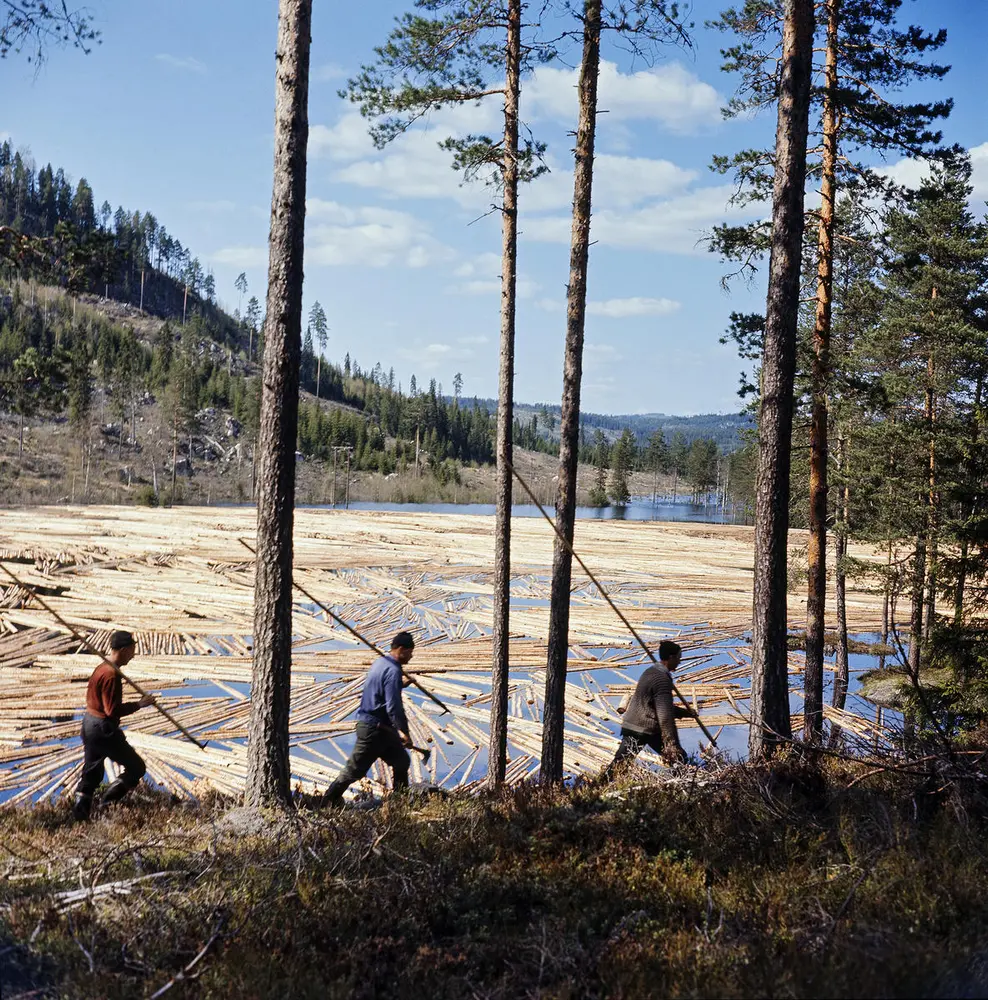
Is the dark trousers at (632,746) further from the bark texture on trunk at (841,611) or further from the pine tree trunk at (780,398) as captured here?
the bark texture on trunk at (841,611)

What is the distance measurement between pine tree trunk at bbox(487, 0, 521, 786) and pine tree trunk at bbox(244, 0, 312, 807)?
3985 millimetres

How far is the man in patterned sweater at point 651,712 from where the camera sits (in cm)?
842

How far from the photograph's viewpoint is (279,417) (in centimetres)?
692

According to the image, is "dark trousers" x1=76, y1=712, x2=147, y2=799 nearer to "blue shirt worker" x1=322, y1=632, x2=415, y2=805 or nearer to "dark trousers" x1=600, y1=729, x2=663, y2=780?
"blue shirt worker" x1=322, y1=632, x2=415, y2=805

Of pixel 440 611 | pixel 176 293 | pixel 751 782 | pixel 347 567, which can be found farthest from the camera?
pixel 176 293

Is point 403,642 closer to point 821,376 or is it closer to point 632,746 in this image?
point 632,746

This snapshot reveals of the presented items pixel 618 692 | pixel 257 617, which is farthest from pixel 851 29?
pixel 257 617

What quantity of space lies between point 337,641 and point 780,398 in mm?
12674

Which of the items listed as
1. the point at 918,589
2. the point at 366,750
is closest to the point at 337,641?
the point at 366,750

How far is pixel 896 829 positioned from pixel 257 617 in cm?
514

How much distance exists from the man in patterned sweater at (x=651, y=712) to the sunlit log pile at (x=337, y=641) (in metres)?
1.46

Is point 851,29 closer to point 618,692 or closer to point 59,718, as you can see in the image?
point 618,692

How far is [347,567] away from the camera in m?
Result: 29.3

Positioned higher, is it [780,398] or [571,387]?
[571,387]
